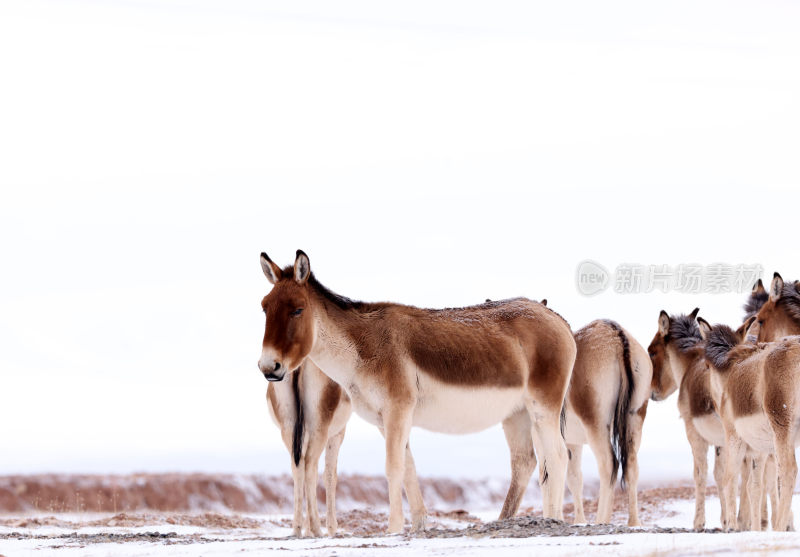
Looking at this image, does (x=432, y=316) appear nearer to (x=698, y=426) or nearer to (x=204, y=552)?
(x=204, y=552)

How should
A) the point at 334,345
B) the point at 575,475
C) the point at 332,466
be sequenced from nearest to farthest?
the point at 334,345
the point at 332,466
the point at 575,475

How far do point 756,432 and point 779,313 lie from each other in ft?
17.2

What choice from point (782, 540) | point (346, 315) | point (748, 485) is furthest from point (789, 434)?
point (346, 315)

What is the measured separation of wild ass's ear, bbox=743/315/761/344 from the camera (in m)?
17.6

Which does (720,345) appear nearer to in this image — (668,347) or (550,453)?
(668,347)

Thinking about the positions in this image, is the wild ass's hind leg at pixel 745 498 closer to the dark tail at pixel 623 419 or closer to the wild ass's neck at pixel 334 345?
the dark tail at pixel 623 419

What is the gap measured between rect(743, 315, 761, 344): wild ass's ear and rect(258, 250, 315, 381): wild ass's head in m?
8.01

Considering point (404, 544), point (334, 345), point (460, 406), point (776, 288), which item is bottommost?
point (404, 544)

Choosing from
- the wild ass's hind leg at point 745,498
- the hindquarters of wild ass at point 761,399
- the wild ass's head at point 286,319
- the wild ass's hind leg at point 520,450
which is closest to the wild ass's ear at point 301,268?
the wild ass's head at point 286,319

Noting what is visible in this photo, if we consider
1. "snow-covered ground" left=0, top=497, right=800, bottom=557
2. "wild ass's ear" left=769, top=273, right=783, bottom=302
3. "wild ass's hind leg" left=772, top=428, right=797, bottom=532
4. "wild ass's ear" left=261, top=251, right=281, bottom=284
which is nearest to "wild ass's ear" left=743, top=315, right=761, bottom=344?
"wild ass's ear" left=769, top=273, right=783, bottom=302

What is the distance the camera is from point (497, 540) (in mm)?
10891

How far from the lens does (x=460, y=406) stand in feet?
44.1

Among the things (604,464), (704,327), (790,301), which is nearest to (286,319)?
(604,464)

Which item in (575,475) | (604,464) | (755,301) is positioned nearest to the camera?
(604,464)
